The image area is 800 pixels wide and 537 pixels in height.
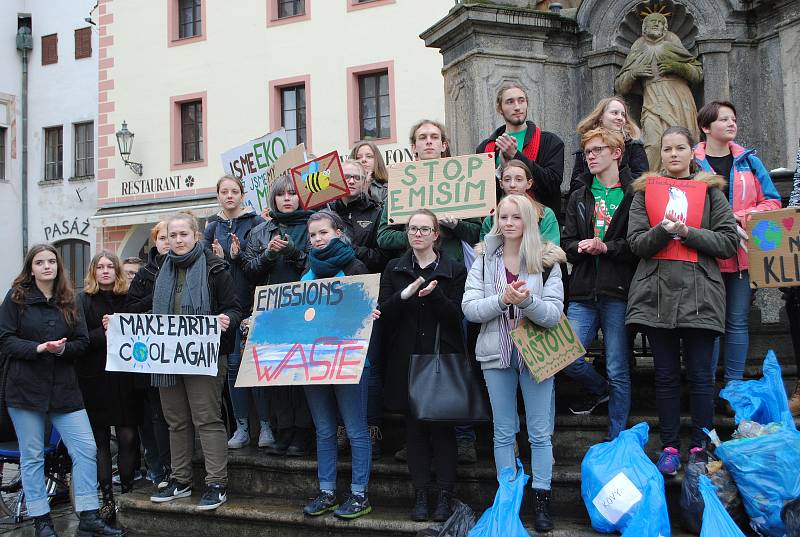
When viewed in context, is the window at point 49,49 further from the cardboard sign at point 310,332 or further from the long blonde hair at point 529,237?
the long blonde hair at point 529,237

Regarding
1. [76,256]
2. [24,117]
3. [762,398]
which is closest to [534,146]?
[762,398]

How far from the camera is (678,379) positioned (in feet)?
16.8

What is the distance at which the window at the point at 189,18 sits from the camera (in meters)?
23.0

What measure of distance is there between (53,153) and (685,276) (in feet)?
80.4

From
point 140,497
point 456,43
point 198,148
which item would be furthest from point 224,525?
point 198,148

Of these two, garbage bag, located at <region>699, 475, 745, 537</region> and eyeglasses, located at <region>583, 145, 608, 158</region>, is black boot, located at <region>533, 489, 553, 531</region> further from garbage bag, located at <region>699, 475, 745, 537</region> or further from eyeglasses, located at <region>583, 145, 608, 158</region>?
eyeglasses, located at <region>583, 145, 608, 158</region>

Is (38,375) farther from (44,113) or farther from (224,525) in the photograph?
(44,113)

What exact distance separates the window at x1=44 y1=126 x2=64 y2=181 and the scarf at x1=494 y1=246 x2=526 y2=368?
76.6 feet

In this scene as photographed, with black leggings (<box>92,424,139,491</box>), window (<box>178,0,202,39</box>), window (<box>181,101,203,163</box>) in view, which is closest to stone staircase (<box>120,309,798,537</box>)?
black leggings (<box>92,424,139,491</box>)

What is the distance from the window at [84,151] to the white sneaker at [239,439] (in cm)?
2049

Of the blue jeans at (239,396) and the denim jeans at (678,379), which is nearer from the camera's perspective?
the denim jeans at (678,379)

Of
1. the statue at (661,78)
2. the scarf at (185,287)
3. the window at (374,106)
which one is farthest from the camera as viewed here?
the window at (374,106)

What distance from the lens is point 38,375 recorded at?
5.95m

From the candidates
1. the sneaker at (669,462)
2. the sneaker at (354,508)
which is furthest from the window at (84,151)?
the sneaker at (669,462)
